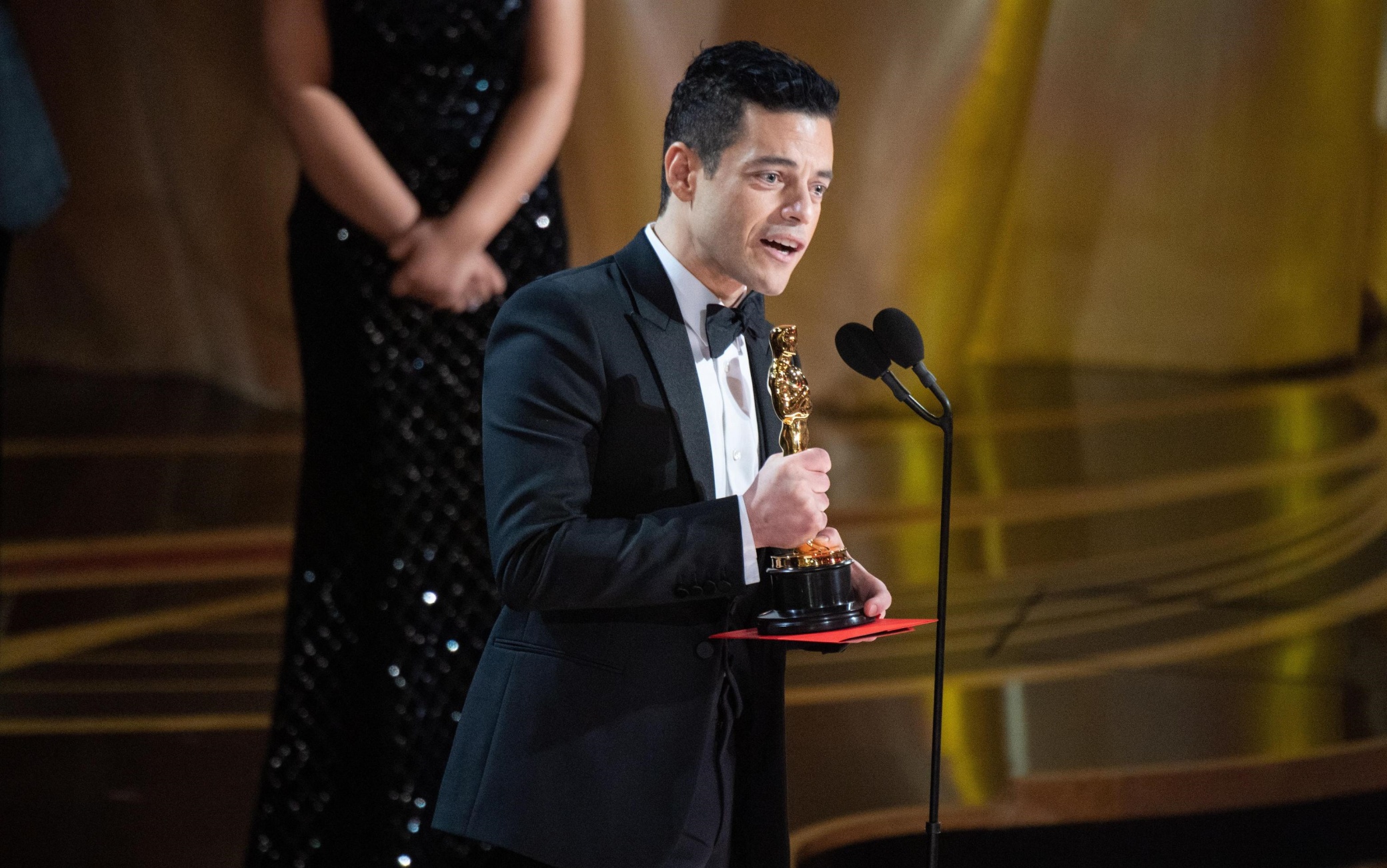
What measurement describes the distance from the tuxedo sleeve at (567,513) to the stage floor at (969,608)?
161cm

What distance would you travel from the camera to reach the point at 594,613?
5.12ft

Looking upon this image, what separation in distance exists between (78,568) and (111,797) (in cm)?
200

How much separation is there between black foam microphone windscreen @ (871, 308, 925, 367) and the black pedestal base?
23 cm

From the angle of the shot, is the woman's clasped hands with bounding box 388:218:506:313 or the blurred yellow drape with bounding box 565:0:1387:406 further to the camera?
the blurred yellow drape with bounding box 565:0:1387:406

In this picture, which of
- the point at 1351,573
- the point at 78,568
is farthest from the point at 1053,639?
the point at 78,568

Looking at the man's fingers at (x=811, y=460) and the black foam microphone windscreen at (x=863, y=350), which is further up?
the black foam microphone windscreen at (x=863, y=350)

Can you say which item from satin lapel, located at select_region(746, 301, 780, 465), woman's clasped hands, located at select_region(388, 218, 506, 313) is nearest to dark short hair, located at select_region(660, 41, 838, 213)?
satin lapel, located at select_region(746, 301, 780, 465)

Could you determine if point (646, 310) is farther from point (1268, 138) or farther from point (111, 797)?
point (1268, 138)

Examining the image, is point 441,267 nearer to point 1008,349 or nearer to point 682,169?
point 682,169

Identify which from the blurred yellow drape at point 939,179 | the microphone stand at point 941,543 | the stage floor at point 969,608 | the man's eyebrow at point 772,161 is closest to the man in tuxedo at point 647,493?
the man's eyebrow at point 772,161

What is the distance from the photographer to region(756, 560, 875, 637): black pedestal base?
1440 millimetres

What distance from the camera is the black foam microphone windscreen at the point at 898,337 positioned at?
1521 millimetres

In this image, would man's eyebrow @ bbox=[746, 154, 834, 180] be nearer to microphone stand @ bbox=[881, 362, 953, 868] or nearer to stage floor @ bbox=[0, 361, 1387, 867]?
microphone stand @ bbox=[881, 362, 953, 868]

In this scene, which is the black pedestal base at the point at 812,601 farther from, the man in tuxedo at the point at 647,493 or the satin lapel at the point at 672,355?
the satin lapel at the point at 672,355
